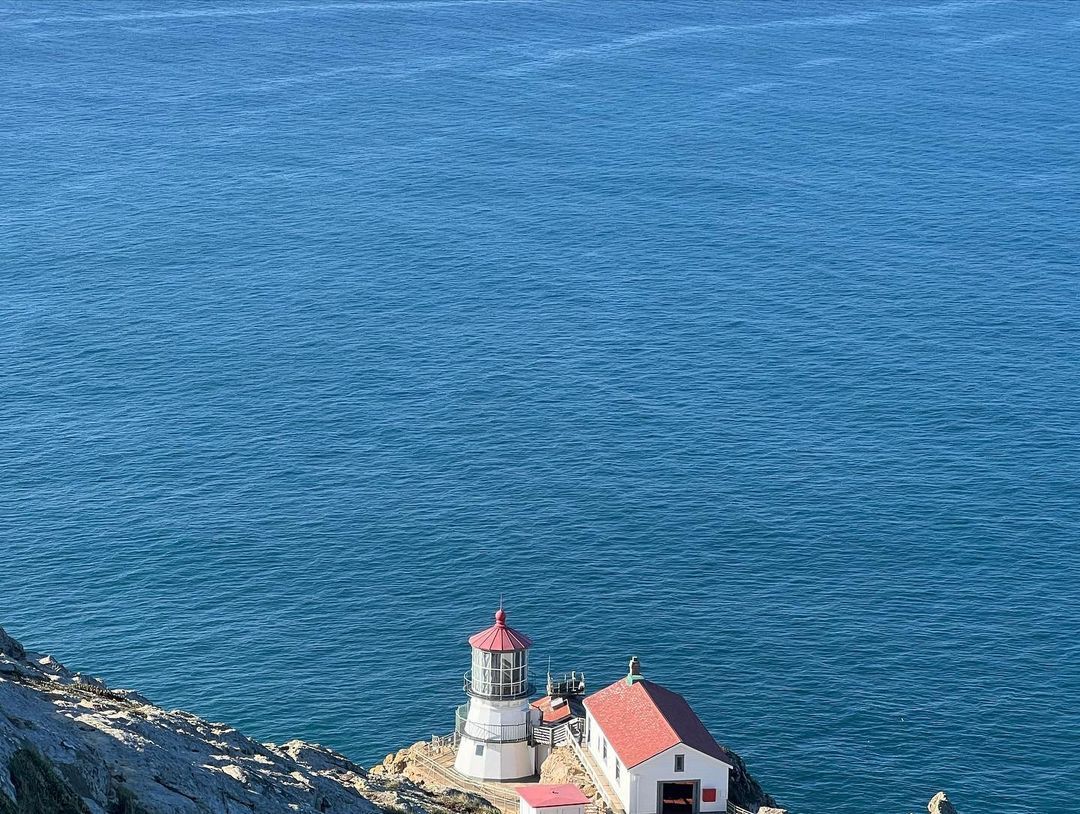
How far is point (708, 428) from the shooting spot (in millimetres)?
128500

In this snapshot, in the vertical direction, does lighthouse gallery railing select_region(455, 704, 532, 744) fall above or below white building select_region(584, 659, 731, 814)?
above

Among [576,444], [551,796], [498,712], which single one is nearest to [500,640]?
[498,712]

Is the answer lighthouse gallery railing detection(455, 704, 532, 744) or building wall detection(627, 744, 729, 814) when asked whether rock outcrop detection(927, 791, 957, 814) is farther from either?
lighthouse gallery railing detection(455, 704, 532, 744)

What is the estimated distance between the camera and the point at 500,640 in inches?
2854

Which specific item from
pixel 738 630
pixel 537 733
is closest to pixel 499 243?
pixel 738 630

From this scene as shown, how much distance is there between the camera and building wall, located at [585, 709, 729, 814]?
66.5 metres

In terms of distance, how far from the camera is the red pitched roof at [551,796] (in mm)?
64250

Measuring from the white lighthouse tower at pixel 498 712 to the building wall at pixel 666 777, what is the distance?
22.2 ft

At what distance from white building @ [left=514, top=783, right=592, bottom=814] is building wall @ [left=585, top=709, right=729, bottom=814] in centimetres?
213

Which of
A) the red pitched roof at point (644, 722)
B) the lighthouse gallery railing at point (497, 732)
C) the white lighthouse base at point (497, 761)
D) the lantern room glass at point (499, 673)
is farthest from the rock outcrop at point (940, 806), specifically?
the lantern room glass at point (499, 673)

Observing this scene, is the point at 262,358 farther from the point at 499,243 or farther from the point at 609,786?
the point at 609,786

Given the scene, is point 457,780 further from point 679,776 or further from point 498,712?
point 679,776

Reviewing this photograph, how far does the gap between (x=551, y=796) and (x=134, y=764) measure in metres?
30.3

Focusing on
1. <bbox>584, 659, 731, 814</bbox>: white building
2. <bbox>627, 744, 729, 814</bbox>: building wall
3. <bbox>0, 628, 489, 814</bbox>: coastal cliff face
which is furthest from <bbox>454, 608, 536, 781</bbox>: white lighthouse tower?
<bbox>0, 628, 489, 814</bbox>: coastal cliff face
